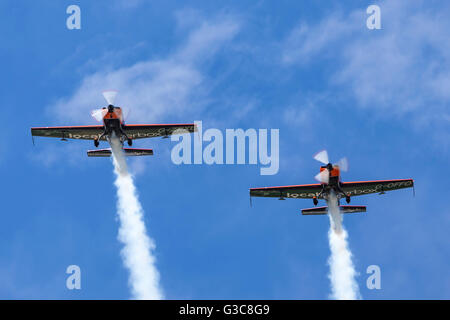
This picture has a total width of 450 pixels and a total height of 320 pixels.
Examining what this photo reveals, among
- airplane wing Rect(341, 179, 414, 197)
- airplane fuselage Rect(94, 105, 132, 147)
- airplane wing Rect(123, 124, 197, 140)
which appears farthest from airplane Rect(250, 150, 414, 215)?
airplane fuselage Rect(94, 105, 132, 147)

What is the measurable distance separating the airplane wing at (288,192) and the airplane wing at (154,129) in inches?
391

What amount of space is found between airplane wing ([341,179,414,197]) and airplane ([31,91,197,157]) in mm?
18558

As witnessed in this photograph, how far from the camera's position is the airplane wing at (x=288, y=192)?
327 feet

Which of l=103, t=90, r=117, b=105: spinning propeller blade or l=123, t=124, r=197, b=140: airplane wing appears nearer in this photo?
l=103, t=90, r=117, b=105: spinning propeller blade

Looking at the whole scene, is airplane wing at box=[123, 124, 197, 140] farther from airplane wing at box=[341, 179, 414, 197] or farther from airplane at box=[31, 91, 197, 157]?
airplane wing at box=[341, 179, 414, 197]

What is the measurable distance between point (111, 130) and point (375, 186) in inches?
1155

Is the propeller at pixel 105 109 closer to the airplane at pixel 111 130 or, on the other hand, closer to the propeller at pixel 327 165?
the airplane at pixel 111 130

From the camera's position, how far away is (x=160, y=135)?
10350 centimetres

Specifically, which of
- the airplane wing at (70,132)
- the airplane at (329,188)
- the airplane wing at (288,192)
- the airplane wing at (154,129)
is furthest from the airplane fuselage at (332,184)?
the airplane wing at (70,132)

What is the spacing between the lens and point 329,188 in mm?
94062

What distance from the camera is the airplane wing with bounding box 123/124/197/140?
327ft
